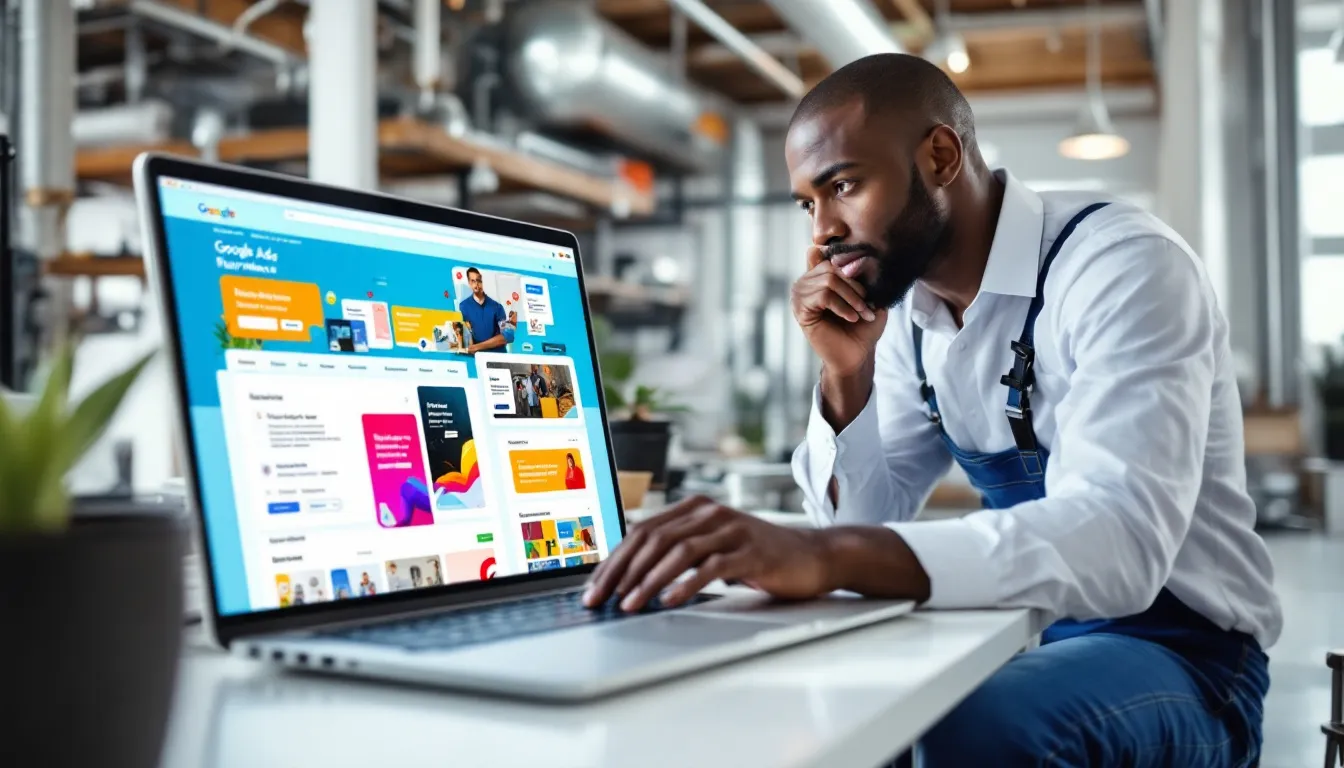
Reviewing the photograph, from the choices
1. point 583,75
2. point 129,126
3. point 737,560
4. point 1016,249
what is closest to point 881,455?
point 1016,249

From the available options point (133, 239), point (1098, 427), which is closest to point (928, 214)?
point (1098, 427)

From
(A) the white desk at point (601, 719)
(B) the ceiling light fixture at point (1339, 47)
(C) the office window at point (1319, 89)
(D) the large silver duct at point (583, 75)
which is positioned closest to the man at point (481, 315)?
(A) the white desk at point (601, 719)

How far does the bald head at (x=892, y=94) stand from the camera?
1369 mm

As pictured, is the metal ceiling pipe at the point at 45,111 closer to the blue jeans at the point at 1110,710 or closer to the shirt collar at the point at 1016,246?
the shirt collar at the point at 1016,246

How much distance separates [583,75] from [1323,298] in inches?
153

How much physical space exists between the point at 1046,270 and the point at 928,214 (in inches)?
6.5

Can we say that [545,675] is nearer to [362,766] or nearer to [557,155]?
[362,766]

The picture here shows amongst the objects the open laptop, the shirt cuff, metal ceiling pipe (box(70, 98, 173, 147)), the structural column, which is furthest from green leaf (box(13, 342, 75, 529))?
metal ceiling pipe (box(70, 98, 173, 147))

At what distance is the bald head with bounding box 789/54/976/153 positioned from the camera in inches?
53.9

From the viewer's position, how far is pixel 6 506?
1.26 feet

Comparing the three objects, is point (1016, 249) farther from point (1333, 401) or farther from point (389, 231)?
point (1333, 401)

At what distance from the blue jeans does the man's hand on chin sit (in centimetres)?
14

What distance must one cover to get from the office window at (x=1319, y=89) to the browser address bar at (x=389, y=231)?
4.83 meters

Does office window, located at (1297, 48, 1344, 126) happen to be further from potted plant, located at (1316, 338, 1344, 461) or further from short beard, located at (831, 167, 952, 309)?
short beard, located at (831, 167, 952, 309)
